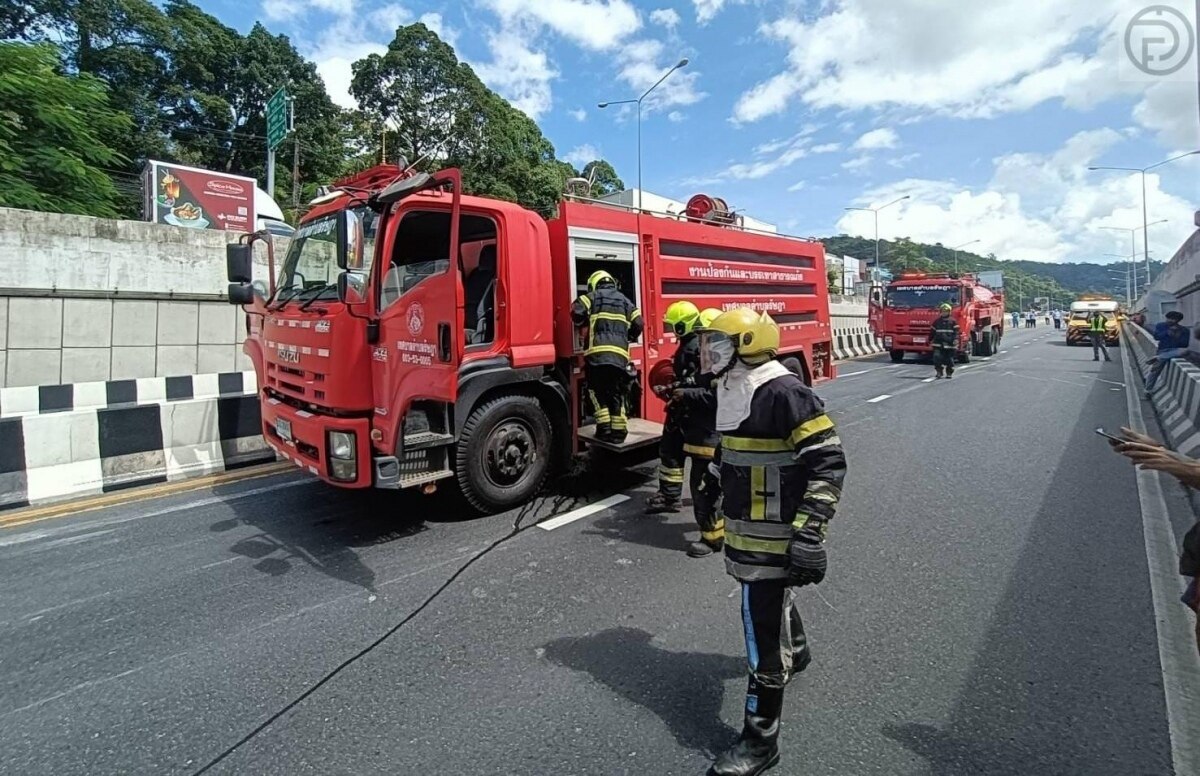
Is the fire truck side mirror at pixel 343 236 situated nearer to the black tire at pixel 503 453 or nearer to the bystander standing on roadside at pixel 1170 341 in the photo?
the black tire at pixel 503 453

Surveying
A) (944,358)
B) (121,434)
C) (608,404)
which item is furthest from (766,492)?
(944,358)

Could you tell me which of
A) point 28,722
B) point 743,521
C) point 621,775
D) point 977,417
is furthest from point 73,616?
point 977,417

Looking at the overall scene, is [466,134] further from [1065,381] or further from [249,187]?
[1065,381]

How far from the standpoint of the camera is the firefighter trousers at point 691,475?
13.3 ft

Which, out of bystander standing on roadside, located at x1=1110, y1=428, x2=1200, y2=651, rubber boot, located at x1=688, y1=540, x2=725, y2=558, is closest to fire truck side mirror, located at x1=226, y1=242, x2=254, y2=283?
rubber boot, located at x1=688, y1=540, x2=725, y2=558

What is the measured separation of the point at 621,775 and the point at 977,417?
8.62m

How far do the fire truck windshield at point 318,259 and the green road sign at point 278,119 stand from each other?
17.0 metres

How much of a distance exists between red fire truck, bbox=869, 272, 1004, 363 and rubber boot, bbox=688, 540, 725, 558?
672 inches

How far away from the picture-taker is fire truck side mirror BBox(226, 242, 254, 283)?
5.03 meters

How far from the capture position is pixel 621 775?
2.10 m

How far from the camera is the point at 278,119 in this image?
19.1 m

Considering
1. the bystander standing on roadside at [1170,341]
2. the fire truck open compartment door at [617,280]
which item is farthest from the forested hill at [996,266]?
the fire truck open compartment door at [617,280]

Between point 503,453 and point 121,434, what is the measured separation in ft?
12.3

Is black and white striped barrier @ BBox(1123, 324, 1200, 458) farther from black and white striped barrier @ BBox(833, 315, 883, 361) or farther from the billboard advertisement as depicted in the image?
the billboard advertisement
